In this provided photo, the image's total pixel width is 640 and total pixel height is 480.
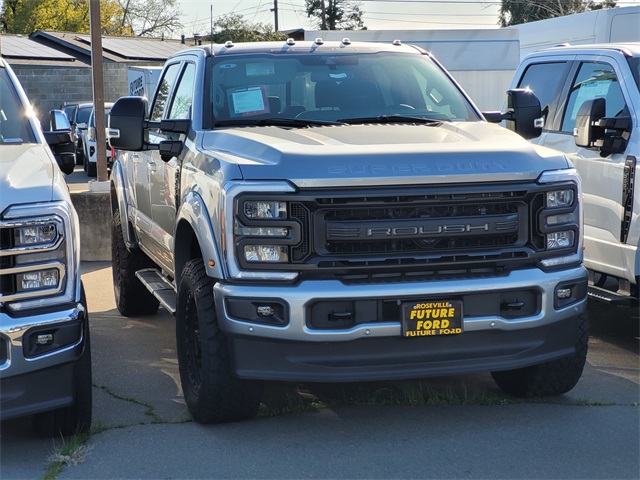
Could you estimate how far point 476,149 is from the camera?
16.6ft

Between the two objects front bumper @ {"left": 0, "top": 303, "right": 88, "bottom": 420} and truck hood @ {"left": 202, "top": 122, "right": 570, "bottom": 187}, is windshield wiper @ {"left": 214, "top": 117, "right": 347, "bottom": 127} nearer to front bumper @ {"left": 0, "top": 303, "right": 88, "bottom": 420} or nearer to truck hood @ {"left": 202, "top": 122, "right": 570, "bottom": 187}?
truck hood @ {"left": 202, "top": 122, "right": 570, "bottom": 187}

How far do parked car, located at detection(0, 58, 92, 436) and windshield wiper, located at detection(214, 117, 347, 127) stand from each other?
53.5 inches

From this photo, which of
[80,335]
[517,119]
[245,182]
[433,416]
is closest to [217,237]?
[245,182]

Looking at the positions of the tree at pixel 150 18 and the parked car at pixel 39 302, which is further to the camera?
the tree at pixel 150 18

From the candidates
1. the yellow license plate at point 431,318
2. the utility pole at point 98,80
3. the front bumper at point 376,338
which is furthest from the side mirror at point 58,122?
the utility pole at point 98,80

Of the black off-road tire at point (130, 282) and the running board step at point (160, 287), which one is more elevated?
the running board step at point (160, 287)

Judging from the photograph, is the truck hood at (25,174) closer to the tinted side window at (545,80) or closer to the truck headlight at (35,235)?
the truck headlight at (35,235)

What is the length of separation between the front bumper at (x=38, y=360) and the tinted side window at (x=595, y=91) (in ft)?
13.6

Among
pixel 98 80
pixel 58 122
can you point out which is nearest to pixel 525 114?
pixel 58 122

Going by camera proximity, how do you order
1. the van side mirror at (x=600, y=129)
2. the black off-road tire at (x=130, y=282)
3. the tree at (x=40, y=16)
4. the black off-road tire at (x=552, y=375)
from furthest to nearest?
the tree at (x=40, y=16) → the black off-road tire at (x=130, y=282) → the van side mirror at (x=600, y=129) → the black off-road tire at (x=552, y=375)

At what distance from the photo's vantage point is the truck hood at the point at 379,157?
480 centimetres

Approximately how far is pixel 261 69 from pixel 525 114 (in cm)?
169

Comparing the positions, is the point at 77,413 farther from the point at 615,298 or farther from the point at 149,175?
the point at 615,298

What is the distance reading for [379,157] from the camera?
489 centimetres
